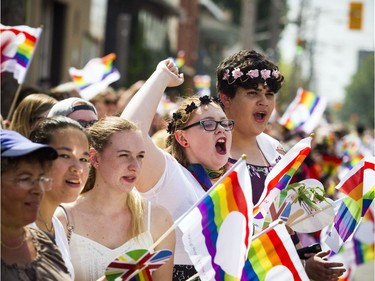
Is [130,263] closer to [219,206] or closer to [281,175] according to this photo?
[219,206]

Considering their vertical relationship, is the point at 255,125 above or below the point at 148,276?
above

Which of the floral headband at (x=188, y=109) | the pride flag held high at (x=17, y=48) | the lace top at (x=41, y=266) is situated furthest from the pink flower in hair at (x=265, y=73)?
the lace top at (x=41, y=266)

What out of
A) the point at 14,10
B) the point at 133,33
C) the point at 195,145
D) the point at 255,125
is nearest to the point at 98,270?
the point at 195,145

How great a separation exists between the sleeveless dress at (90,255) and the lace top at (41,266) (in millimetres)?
967

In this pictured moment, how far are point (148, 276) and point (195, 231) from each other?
11.5 inches

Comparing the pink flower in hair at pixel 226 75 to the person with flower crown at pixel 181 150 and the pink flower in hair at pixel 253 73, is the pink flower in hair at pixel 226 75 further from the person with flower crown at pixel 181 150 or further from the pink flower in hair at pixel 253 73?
the person with flower crown at pixel 181 150

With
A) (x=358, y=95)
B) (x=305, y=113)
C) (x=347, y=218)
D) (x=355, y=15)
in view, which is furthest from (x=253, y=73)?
(x=358, y=95)

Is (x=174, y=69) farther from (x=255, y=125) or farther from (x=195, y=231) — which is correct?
(x=195, y=231)

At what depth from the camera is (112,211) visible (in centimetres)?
527

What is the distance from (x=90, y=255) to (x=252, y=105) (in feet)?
5.38

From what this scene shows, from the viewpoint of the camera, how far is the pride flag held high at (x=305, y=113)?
45.0 feet

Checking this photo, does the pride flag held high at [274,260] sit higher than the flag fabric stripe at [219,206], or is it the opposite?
the flag fabric stripe at [219,206]

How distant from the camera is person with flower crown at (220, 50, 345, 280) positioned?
6.28 metres

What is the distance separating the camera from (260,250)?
5.02 meters
